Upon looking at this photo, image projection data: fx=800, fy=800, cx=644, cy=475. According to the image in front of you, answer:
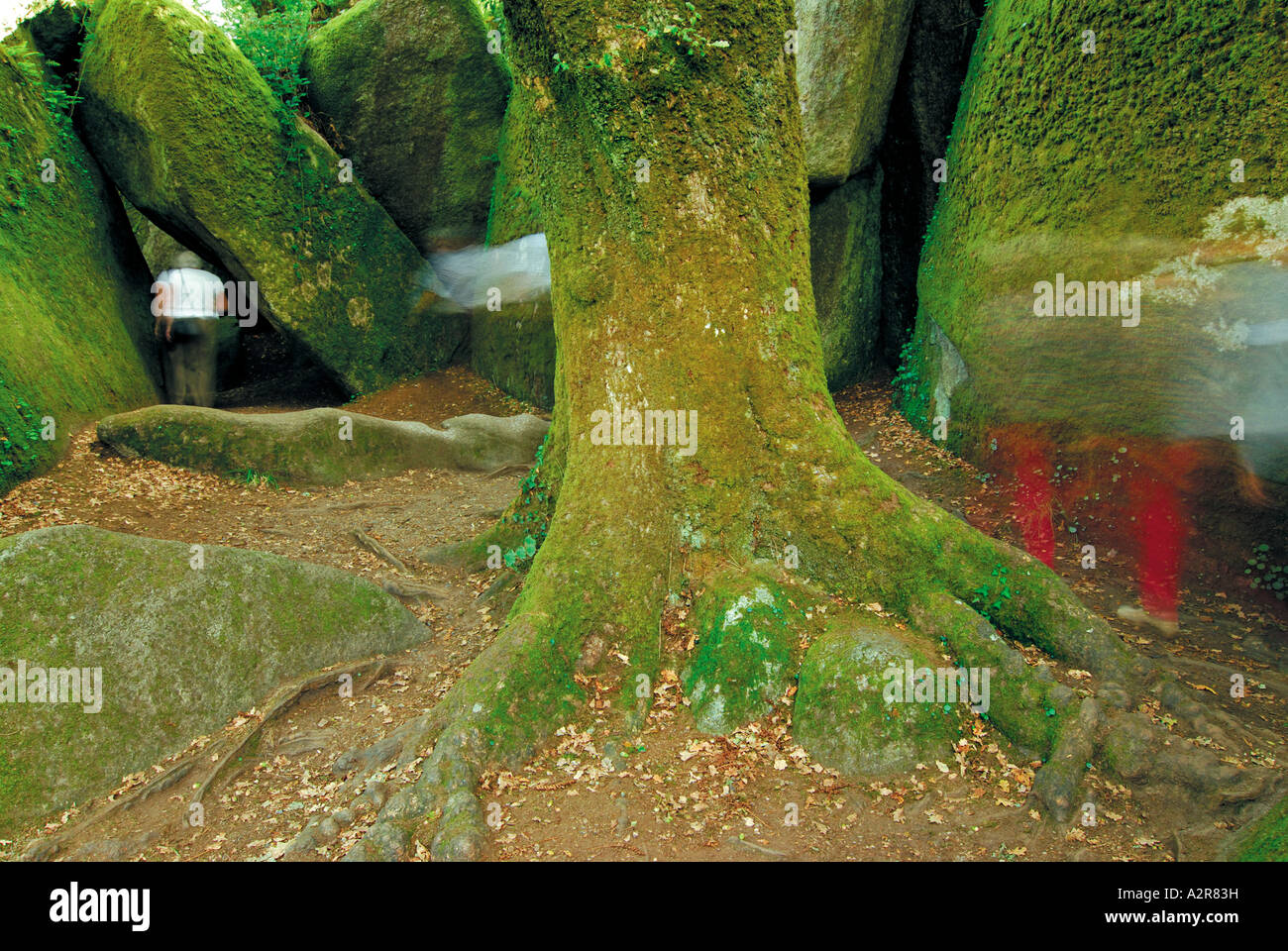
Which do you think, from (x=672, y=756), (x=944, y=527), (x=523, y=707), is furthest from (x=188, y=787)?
(x=944, y=527)

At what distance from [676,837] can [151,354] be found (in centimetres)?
967

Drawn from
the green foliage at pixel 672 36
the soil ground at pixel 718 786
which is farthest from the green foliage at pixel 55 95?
the green foliage at pixel 672 36

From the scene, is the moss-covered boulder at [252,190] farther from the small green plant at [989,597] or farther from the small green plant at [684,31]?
the small green plant at [989,597]

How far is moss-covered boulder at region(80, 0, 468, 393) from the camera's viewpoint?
364 inches

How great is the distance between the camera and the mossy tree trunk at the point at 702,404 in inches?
161

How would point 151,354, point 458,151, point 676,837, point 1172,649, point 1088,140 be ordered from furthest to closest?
point 458,151 < point 151,354 < point 1088,140 < point 1172,649 < point 676,837

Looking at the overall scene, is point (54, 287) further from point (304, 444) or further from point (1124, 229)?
point (1124, 229)

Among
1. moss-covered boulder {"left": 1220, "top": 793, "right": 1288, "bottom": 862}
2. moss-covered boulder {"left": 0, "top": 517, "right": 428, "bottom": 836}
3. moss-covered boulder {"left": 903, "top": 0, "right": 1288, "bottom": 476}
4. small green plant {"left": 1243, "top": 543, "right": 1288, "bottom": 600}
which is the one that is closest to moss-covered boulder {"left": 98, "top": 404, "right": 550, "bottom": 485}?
moss-covered boulder {"left": 0, "top": 517, "right": 428, "bottom": 836}

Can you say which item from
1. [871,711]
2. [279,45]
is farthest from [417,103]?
[871,711]

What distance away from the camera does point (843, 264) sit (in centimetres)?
950

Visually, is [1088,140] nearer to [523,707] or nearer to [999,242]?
[999,242]

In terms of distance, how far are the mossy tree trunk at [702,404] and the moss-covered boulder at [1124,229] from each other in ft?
8.29

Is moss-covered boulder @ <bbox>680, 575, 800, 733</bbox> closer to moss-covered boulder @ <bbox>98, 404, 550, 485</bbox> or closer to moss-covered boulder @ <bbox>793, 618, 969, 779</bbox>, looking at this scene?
moss-covered boulder @ <bbox>793, 618, 969, 779</bbox>

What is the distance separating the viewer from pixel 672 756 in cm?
371
